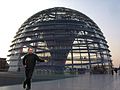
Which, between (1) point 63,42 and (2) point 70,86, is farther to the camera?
(1) point 63,42

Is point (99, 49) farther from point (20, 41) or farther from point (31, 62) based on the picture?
point (31, 62)

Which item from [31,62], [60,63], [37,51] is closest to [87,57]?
[60,63]

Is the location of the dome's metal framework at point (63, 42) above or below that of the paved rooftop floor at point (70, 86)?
above

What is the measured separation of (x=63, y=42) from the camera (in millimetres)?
67812

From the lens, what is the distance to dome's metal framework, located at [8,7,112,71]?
66.4m

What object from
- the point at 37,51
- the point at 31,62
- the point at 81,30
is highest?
the point at 81,30

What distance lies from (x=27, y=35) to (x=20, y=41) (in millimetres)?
2699

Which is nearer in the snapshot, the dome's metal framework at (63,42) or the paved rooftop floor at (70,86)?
the paved rooftop floor at (70,86)

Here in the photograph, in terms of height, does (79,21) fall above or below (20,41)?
above

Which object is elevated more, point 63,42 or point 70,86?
point 63,42

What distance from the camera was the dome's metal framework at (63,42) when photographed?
6644 cm

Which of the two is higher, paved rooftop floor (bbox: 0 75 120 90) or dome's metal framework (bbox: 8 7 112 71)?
dome's metal framework (bbox: 8 7 112 71)

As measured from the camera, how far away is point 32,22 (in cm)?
7431

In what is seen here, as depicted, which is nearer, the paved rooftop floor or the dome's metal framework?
the paved rooftop floor
